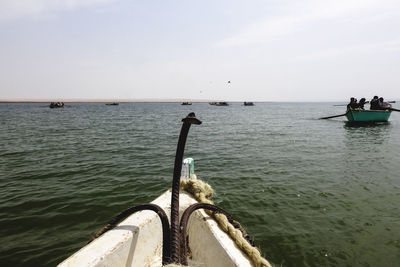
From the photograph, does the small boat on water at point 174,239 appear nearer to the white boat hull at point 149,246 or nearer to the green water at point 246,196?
the white boat hull at point 149,246

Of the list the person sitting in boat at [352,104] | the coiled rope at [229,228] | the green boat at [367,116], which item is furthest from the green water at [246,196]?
the person sitting in boat at [352,104]

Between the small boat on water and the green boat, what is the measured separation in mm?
28694

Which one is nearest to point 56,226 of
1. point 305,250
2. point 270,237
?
point 270,237

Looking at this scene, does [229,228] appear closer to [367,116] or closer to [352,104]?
[352,104]

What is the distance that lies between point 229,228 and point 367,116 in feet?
99.4

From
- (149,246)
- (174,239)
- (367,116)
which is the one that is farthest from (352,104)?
(174,239)

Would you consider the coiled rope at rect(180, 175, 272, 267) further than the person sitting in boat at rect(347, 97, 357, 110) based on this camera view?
No

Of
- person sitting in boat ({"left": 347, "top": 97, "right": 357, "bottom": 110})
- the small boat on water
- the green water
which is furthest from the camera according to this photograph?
person sitting in boat ({"left": 347, "top": 97, "right": 357, "bottom": 110})

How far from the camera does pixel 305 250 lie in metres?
4.96

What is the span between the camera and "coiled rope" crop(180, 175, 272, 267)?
2.48 meters

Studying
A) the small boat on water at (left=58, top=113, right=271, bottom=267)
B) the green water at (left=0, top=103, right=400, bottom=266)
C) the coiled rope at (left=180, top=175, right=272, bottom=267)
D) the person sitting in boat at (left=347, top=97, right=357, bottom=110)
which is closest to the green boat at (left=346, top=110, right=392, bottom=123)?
the person sitting in boat at (left=347, top=97, right=357, bottom=110)

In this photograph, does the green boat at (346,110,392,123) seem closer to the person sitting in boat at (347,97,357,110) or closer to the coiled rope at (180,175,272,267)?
the person sitting in boat at (347,97,357,110)

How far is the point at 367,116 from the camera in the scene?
25.9m

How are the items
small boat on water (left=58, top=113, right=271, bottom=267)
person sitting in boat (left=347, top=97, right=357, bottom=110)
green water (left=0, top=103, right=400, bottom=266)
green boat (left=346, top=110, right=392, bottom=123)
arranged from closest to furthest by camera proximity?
1. small boat on water (left=58, top=113, right=271, bottom=267)
2. green water (left=0, top=103, right=400, bottom=266)
3. green boat (left=346, top=110, right=392, bottom=123)
4. person sitting in boat (left=347, top=97, right=357, bottom=110)
